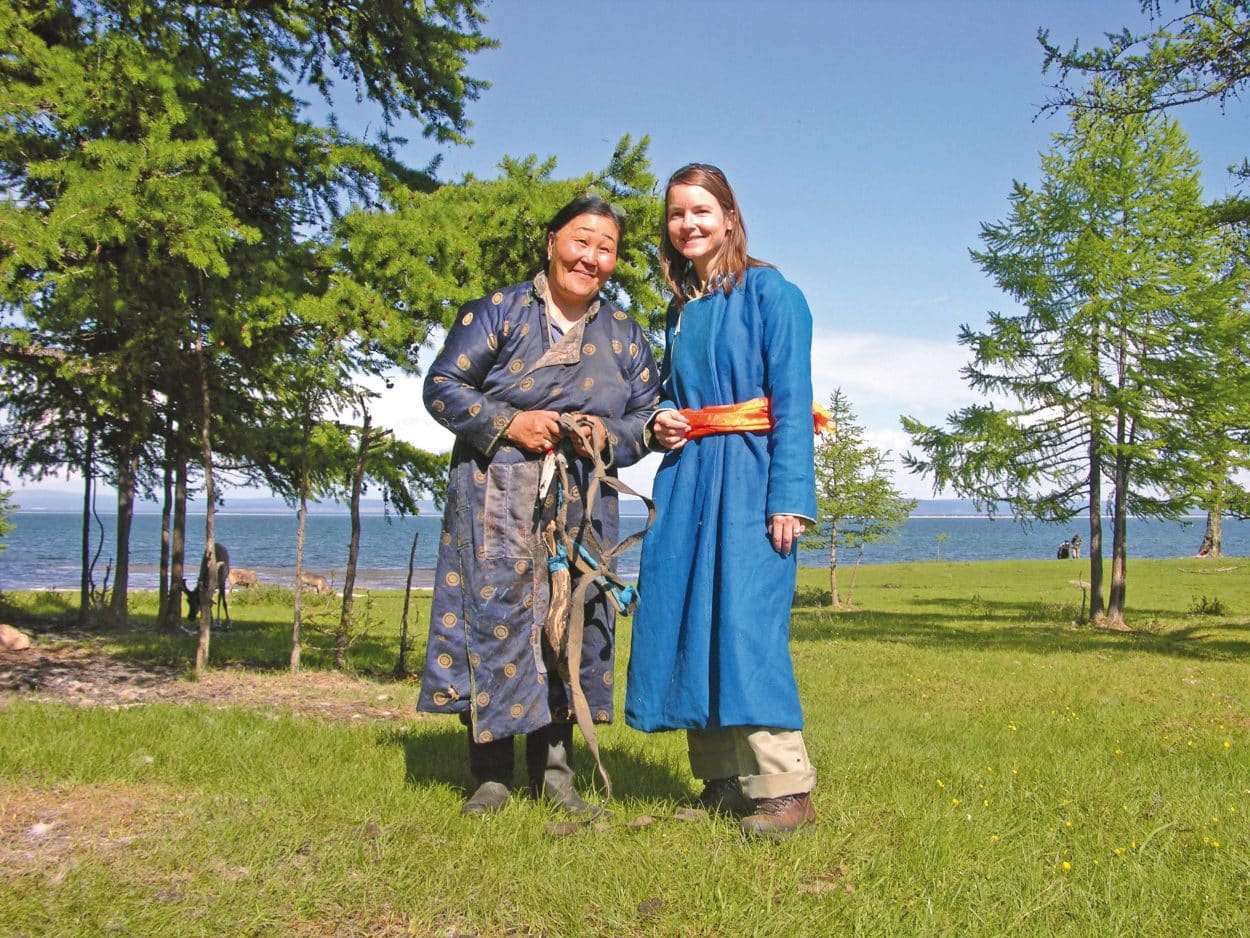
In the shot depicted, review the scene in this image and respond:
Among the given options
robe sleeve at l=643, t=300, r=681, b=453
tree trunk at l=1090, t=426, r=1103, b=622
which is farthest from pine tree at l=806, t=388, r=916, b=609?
robe sleeve at l=643, t=300, r=681, b=453

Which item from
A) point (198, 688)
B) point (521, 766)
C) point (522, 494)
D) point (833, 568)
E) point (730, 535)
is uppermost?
point (522, 494)

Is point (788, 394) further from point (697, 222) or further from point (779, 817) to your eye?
point (779, 817)

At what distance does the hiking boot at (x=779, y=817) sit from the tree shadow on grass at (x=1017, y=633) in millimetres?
10069

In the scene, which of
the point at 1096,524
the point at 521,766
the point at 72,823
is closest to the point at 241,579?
the point at 1096,524

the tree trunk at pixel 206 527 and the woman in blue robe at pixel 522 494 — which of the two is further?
the tree trunk at pixel 206 527

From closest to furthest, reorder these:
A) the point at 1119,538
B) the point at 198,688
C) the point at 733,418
→ the point at 733,418 < the point at 198,688 < the point at 1119,538

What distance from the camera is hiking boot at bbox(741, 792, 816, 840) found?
3262mm

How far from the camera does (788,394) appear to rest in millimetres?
3387

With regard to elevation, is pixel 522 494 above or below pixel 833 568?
above

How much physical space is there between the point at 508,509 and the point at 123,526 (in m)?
10.1

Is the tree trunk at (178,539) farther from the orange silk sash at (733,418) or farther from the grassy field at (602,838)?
the orange silk sash at (733,418)

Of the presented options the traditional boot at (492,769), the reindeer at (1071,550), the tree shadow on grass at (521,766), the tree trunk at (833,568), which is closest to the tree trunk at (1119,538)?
the tree trunk at (833,568)

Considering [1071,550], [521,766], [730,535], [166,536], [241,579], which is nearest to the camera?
[730,535]

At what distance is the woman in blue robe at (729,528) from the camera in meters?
3.28
